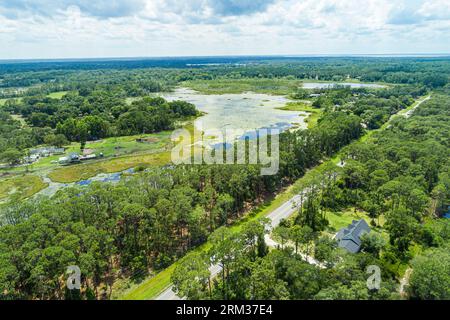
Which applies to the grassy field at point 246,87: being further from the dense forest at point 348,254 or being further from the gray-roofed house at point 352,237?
the gray-roofed house at point 352,237

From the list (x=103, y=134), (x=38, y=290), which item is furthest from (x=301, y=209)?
(x=103, y=134)

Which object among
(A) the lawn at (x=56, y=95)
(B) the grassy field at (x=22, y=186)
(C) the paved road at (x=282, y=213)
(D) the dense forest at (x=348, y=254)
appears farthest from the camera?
(A) the lawn at (x=56, y=95)

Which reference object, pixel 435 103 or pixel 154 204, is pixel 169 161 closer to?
pixel 154 204

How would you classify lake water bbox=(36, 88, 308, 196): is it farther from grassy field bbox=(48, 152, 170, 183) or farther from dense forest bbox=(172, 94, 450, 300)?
dense forest bbox=(172, 94, 450, 300)

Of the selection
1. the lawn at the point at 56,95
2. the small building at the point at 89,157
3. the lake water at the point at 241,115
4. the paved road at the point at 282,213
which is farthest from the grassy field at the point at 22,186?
the lawn at the point at 56,95

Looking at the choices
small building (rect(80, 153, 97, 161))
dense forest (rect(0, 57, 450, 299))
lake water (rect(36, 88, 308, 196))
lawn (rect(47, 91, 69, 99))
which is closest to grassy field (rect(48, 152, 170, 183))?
lake water (rect(36, 88, 308, 196))

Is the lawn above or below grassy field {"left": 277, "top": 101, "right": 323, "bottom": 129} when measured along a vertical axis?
above
